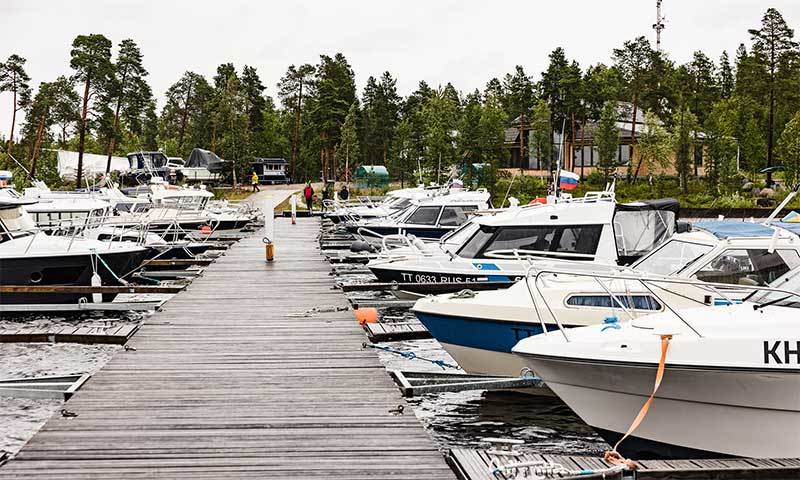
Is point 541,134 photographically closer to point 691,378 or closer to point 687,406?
point 687,406

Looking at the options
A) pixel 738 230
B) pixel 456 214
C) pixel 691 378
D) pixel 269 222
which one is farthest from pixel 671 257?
pixel 456 214

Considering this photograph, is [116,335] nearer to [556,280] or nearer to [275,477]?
[556,280]

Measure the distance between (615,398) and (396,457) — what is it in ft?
8.86

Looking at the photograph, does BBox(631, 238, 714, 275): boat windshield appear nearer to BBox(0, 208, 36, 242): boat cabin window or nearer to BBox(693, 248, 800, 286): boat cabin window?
BBox(693, 248, 800, 286): boat cabin window

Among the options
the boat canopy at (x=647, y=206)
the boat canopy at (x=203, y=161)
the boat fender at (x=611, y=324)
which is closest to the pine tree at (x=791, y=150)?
the boat canopy at (x=203, y=161)

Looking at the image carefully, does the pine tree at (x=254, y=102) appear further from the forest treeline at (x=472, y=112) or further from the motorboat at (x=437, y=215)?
the motorboat at (x=437, y=215)

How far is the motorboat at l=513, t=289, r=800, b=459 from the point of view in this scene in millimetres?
8047

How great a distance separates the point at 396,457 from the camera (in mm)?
7180

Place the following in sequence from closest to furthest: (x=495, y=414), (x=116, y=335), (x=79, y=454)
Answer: (x=79, y=454), (x=495, y=414), (x=116, y=335)

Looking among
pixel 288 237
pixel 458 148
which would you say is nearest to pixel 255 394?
pixel 288 237

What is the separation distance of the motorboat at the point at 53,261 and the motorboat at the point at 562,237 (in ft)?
23.4

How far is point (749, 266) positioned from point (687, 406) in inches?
121

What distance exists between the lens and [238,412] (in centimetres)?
844

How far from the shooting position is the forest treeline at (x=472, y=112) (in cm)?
6138
